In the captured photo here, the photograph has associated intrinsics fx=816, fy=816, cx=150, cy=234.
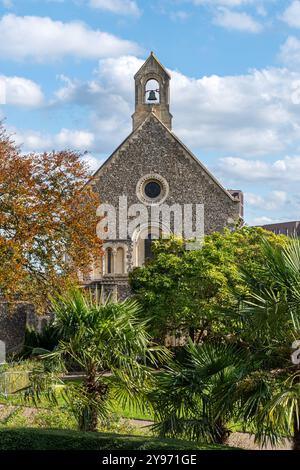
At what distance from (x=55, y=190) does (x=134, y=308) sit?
16.8m

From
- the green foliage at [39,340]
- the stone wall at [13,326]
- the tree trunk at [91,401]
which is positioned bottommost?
the tree trunk at [91,401]

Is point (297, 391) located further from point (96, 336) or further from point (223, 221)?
point (223, 221)

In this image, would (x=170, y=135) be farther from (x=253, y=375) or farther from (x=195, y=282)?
(x=253, y=375)

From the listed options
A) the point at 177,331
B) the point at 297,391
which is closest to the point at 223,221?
the point at 177,331

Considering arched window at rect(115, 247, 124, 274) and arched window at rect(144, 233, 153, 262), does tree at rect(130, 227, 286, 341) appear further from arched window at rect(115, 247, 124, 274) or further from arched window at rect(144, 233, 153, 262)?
arched window at rect(144, 233, 153, 262)

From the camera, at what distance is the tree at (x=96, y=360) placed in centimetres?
1342

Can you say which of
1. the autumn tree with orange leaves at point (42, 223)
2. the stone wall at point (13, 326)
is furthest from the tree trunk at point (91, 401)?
the stone wall at point (13, 326)

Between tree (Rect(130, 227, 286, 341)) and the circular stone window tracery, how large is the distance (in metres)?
9.54

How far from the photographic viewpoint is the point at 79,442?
10492 mm

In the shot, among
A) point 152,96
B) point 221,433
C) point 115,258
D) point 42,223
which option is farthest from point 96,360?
point 152,96

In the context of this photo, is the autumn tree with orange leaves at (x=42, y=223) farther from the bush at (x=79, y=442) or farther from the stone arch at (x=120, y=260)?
the bush at (x=79, y=442)

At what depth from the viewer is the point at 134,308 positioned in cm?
1404

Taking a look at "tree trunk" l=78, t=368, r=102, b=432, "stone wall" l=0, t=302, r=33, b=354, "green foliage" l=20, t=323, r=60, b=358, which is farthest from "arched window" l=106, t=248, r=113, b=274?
"tree trunk" l=78, t=368, r=102, b=432

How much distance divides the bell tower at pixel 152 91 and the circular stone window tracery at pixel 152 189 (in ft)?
13.0
